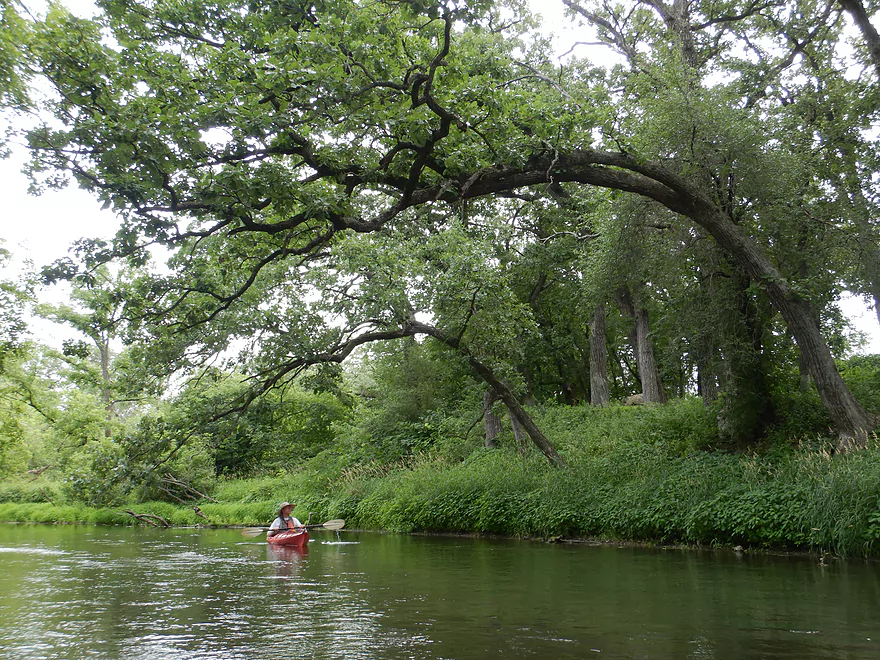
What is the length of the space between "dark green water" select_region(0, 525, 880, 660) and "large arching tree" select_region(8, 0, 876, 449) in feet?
14.5

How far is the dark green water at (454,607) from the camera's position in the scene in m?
5.33

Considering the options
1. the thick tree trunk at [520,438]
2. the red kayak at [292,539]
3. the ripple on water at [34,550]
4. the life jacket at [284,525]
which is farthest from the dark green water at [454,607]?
the thick tree trunk at [520,438]

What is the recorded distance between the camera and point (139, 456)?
13078 mm

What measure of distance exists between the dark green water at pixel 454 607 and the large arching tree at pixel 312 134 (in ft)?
14.5

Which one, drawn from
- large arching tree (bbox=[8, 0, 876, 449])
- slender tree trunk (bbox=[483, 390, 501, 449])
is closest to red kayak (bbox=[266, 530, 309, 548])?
large arching tree (bbox=[8, 0, 876, 449])

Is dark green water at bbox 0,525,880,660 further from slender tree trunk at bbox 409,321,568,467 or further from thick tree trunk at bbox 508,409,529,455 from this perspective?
thick tree trunk at bbox 508,409,529,455

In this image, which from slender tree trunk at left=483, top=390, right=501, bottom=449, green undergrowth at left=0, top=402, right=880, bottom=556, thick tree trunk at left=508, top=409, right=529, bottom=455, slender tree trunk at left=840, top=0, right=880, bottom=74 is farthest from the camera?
slender tree trunk at left=483, top=390, right=501, bottom=449

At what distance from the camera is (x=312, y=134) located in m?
10.8

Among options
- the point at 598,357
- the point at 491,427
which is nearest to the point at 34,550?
the point at 491,427

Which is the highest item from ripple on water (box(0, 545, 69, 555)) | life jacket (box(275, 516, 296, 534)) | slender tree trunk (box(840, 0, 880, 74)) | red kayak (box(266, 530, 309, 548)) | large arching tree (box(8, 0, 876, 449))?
slender tree trunk (box(840, 0, 880, 74))

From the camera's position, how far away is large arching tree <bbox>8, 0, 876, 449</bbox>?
8.18 meters

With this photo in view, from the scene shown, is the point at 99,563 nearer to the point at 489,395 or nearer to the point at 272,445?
the point at 489,395

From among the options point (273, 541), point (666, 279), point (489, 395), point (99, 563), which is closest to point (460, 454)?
point (489, 395)

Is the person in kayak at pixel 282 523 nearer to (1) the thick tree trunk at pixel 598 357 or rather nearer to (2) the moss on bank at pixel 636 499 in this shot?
(2) the moss on bank at pixel 636 499
